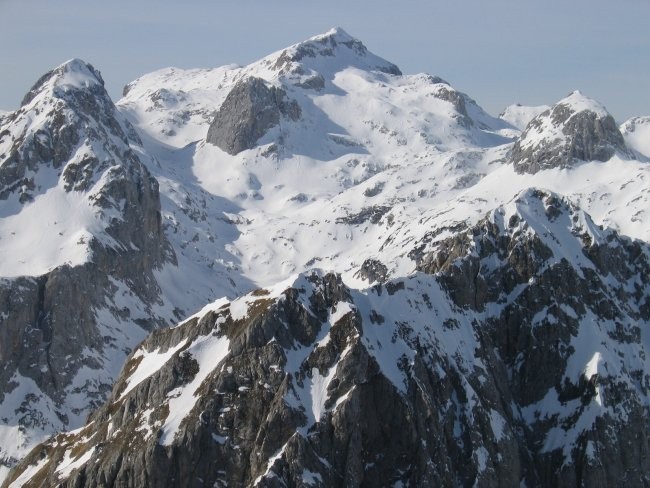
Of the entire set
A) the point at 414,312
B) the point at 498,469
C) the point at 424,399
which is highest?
the point at 414,312

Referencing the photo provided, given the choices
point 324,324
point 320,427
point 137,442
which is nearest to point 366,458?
point 320,427

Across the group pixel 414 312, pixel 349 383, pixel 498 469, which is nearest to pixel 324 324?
pixel 349 383

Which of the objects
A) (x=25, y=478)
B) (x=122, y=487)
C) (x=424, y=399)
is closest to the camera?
(x=122, y=487)

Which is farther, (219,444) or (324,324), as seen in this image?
(324,324)

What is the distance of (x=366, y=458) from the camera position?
561ft

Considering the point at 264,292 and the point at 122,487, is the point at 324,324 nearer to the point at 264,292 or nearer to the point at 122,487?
the point at 264,292

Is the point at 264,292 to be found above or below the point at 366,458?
above

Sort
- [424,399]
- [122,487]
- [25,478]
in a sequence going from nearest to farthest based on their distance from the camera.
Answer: [122,487] → [424,399] → [25,478]

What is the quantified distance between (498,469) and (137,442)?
58.3m

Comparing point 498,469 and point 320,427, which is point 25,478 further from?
point 498,469

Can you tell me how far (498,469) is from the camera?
620 feet

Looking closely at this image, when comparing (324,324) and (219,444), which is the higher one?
(324,324)

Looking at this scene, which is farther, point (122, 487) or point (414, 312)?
point (414, 312)

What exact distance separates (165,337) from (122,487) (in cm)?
3199
